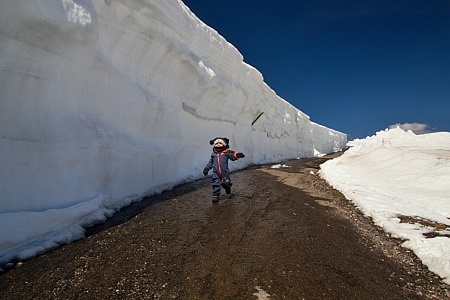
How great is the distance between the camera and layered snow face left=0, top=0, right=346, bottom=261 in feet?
11.5

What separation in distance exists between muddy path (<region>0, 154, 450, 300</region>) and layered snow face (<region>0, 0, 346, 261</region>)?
64 cm

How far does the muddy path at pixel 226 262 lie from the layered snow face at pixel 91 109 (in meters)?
0.64

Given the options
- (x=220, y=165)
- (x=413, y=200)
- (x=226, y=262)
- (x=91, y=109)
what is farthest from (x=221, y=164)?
(x=413, y=200)

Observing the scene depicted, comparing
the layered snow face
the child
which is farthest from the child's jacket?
the layered snow face

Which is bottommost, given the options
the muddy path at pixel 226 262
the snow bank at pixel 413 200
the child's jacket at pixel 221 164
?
the muddy path at pixel 226 262

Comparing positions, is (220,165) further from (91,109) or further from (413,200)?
(413,200)

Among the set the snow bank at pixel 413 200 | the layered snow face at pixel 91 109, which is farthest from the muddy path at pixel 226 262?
the layered snow face at pixel 91 109

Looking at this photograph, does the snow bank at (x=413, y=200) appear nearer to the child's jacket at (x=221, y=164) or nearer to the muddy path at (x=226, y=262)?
the muddy path at (x=226, y=262)

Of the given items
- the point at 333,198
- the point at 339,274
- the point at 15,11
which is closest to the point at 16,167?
the point at 15,11

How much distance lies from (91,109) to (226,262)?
3976 millimetres

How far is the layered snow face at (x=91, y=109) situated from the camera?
3.50m

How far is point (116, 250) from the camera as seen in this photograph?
10.6 feet

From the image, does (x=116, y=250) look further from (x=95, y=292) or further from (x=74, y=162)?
(x=74, y=162)

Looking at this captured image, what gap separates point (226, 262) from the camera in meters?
3.00
